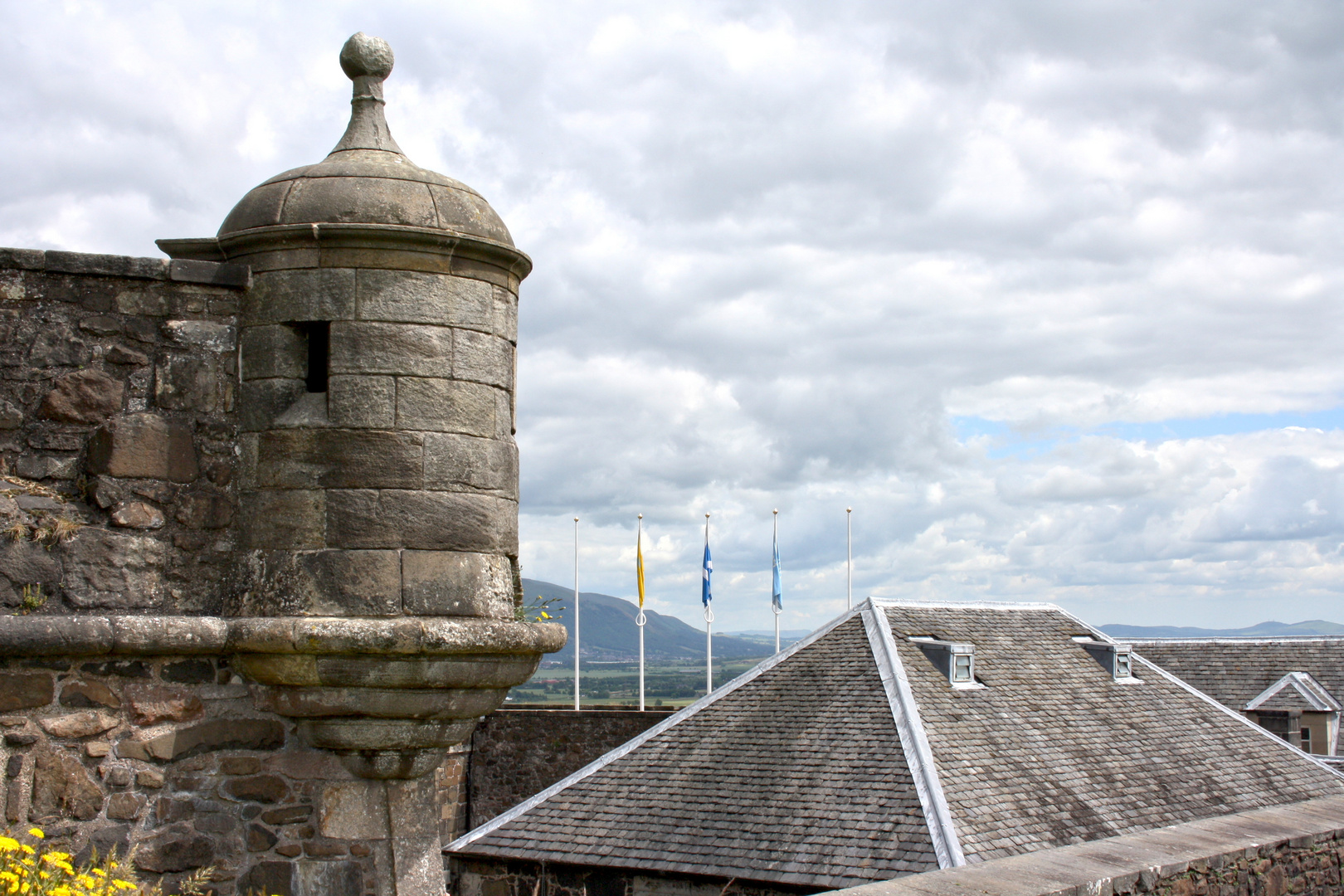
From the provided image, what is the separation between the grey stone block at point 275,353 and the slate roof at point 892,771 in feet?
36.1

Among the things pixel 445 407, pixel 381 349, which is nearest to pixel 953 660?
pixel 445 407

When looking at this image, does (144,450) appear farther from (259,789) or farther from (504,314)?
(504,314)

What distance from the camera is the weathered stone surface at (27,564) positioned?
5.29m

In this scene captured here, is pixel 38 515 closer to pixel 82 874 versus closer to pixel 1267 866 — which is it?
pixel 82 874

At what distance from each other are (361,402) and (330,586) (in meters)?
0.82

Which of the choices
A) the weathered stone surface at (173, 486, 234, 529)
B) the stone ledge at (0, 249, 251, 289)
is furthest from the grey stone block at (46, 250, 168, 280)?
the weathered stone surface at (173, 486, 234, 529)

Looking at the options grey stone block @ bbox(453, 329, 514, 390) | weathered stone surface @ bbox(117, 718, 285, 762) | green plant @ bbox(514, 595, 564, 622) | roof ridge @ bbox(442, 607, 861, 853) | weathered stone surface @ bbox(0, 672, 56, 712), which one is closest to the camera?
weathered stone surface @ bbox(0, 672, 56, 712)

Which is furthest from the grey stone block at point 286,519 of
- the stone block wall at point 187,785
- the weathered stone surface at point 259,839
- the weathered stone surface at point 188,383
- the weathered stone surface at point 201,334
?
the weathered stone surface at point 259,839

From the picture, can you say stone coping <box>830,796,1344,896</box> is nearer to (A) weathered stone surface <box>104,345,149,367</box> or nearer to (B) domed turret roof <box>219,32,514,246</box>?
(B) domed turret roof <box>219,32,514,246</box>

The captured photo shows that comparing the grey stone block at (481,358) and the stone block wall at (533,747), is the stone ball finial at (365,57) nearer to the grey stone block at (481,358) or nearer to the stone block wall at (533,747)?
the grey stone block at (481,358)

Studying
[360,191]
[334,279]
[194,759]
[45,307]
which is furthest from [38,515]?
[360,191]

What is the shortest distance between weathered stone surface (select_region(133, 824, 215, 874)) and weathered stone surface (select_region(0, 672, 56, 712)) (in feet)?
2.44

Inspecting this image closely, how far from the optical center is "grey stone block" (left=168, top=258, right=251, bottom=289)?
5.75 meters

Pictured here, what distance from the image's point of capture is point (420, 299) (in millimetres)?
5832
